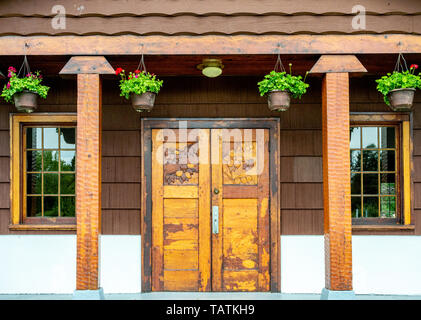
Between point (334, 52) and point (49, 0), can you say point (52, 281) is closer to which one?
point (49, 0)

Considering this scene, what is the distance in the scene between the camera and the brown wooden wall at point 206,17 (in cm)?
312

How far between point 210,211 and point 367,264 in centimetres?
186

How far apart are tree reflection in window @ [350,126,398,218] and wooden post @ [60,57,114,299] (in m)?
2.82

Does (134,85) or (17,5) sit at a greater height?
(17,5)

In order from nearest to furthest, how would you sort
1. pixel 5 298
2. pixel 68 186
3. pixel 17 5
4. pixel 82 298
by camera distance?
pixel 82 298, pixel 17 5, pixel 5 298, pixel 68 186

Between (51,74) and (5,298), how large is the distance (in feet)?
8.22

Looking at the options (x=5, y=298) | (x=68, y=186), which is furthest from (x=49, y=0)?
(x=5, y=298)

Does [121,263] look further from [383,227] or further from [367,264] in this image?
[383,227]

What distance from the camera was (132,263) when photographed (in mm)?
3932

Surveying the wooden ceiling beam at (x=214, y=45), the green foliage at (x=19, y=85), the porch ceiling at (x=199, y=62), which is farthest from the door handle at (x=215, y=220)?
the green foliage at (x=19, y=85)

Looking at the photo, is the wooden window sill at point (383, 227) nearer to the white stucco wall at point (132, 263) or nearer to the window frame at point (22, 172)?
the white stucco wall at point (132, 263)

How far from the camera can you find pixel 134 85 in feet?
9.84

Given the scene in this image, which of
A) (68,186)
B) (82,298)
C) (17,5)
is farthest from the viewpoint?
(68,186)

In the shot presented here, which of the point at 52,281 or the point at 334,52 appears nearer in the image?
the point at 334,52
